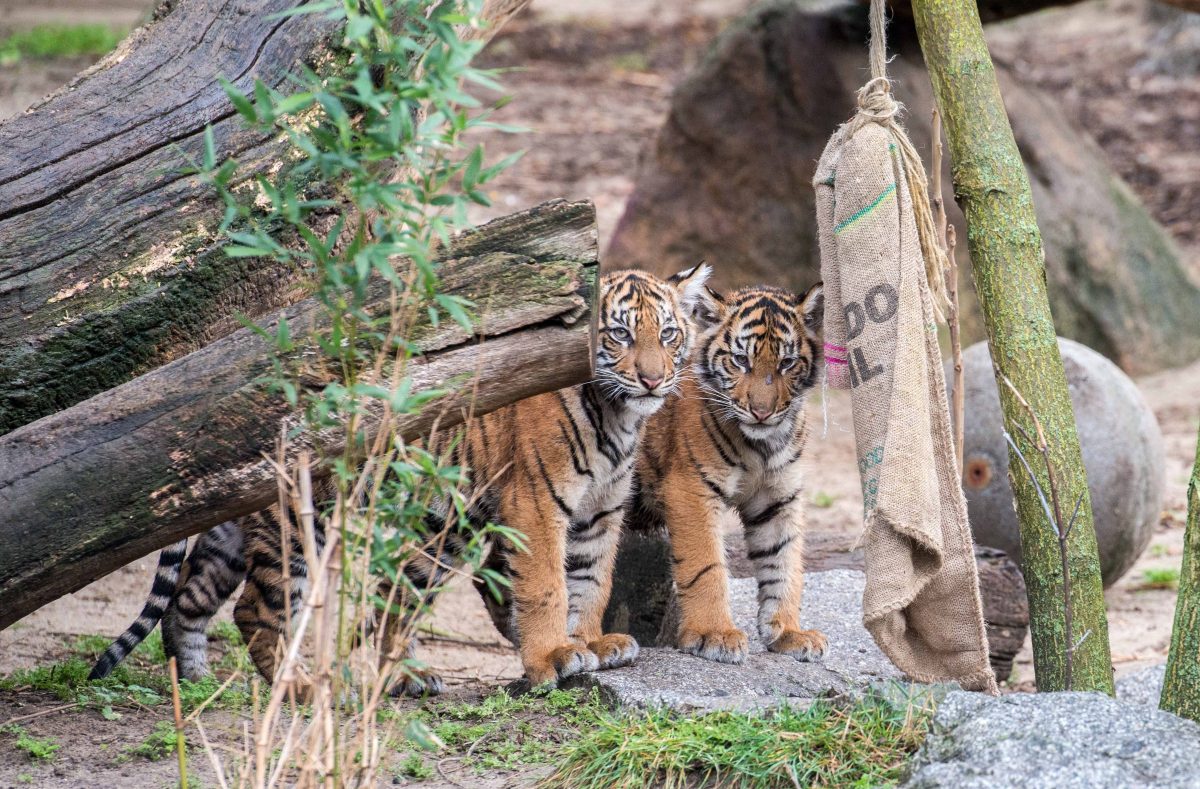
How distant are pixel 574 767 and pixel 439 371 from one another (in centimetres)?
107

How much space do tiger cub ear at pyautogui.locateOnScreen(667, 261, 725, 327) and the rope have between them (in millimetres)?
998

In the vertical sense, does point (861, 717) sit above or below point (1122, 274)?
below

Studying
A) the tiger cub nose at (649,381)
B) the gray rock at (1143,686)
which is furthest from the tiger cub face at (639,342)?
the gray rock at (1143,686)

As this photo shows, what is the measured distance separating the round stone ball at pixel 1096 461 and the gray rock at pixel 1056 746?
325 centimetres

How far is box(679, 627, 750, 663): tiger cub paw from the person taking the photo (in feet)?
14.1

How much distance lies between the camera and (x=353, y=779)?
2842 mm

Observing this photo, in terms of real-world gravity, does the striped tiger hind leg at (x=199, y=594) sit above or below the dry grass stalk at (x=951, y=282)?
below

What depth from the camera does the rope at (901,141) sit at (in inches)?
148

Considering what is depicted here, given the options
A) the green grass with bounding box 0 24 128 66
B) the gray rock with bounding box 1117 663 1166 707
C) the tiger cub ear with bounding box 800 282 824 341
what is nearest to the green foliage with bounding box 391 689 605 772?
the tiger cub ear with bounding box 800 282 824 341

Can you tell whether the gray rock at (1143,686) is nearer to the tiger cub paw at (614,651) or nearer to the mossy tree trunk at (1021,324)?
the mossy tree trunk at (1021,324)

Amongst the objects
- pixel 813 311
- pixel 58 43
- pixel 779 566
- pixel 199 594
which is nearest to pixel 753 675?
pixel 779 566

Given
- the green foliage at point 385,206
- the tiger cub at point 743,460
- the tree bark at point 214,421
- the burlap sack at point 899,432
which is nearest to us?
the green foliage at point 385,206

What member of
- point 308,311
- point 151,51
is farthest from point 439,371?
point 151,51

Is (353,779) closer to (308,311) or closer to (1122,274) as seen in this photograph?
(308,311)
